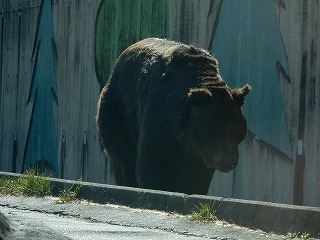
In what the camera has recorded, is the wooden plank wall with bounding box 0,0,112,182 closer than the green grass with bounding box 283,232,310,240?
No

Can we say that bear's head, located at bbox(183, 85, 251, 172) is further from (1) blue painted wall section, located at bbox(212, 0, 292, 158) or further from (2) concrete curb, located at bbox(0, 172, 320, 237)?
(2) concrete curb, located at bbox(0, 172, 320, 237)

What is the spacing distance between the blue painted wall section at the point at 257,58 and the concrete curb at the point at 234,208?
3.81 meters

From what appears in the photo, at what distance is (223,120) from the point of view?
10.5 metres

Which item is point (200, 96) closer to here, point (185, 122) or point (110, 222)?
point (185, 122)

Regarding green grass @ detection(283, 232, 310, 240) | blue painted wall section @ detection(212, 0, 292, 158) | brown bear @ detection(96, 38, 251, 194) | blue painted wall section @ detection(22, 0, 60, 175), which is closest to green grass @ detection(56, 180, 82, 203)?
brown bear @ detection(96, 38, 251, 194)

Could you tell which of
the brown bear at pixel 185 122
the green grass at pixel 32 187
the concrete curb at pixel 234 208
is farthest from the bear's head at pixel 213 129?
the concrete curb at pixel 234 208

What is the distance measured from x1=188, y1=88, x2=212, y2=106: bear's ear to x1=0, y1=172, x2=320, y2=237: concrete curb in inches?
75.2

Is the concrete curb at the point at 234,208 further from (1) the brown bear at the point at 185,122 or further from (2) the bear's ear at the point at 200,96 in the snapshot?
(2) the bear's ear at the point at 200,96

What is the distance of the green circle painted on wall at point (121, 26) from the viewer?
47.9 feet

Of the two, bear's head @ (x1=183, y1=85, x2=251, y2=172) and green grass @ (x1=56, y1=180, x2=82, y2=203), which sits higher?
Answer: bear's head @ (x1=183, y1=85, x2=251, y2=172)

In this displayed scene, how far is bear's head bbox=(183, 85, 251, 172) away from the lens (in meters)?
10.4

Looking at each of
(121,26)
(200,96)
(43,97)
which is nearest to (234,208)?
(200,96)

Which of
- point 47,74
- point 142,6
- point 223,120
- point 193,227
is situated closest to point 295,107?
point 223,120

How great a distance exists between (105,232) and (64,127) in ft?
33.3
